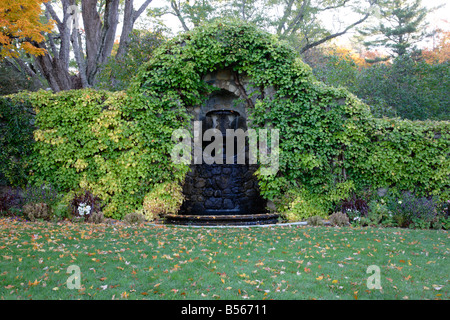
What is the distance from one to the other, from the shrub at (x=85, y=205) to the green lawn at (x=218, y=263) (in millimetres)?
964

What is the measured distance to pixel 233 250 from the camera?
4.98m

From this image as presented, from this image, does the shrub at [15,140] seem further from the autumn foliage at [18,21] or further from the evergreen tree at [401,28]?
the evergreen tree at [401,28]

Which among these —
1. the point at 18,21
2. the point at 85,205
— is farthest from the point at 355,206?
the point at 18,21

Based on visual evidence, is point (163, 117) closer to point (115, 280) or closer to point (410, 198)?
point (115, 280)

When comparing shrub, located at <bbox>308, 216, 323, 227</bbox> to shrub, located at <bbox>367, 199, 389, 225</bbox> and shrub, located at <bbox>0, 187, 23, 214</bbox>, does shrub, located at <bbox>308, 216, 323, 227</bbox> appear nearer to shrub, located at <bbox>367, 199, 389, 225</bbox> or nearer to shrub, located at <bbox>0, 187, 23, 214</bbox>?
shrub, located at <bbox>367, 199, 389, 225</bbox>

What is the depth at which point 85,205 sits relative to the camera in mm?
7426

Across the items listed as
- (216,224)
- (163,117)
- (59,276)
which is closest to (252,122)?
(163,117)

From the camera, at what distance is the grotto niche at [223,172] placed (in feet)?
30.2

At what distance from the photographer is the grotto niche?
922cm

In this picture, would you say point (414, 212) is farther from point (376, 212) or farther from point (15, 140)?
point (15, 140)

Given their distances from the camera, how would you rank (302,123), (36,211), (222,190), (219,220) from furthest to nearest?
(222,190) → (302,123) → (219,220) → (36,211)

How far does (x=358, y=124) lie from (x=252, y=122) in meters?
2.65

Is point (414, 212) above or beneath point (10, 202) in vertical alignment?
beneath

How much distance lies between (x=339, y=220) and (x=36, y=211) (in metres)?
6.57
